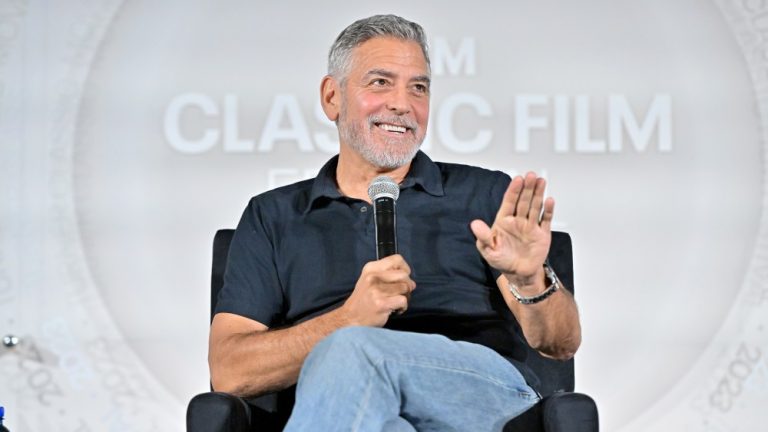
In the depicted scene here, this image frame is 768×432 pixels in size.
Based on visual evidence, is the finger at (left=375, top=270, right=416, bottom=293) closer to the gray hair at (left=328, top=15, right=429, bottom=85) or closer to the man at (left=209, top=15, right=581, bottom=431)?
the man at (left=209, top=15, right=581, bottom=431)

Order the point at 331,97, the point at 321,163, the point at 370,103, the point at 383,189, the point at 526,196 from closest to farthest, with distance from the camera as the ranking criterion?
1. the point at 526,196
2. the point at 383,189
3. the point at 370,103
4. the point at 331,97
5. the point at 321,163

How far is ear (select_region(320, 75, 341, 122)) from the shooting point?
2471 mm

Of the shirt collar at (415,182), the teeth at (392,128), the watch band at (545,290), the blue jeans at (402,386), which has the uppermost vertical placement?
the teeth at (392,128)

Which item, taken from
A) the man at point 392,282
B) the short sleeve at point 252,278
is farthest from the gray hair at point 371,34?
the short sleeve at point 252,278

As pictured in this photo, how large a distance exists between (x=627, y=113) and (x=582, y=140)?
0.48 feet

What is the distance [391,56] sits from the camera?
2336 millimetres

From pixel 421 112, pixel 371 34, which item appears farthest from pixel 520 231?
pixel 371 34

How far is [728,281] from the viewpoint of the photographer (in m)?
3.10

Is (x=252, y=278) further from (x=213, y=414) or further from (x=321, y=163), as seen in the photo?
(x=321, y=163)

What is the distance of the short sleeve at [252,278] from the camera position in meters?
2.22

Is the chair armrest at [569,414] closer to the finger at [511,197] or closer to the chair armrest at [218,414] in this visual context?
the finger at [511,197]

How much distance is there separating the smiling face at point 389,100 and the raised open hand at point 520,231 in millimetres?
498

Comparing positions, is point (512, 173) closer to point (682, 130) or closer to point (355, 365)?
point (682, 130)

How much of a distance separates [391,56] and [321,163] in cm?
86
